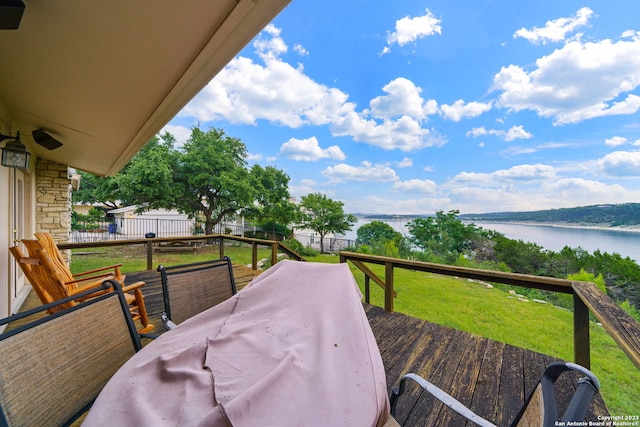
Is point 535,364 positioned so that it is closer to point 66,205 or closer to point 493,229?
point 66,205

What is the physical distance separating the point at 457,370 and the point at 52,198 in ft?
26.5

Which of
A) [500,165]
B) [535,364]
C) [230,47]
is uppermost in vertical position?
[500,165]

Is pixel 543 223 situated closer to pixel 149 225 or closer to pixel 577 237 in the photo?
pixel 577 237

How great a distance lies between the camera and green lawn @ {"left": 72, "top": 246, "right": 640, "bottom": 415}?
3.03 meters

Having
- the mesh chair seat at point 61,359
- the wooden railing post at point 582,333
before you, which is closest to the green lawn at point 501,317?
the wooden railing post at point 582,333

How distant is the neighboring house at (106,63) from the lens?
1.36m

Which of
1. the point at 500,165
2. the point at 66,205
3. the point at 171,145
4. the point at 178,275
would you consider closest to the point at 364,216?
the point at 500,165

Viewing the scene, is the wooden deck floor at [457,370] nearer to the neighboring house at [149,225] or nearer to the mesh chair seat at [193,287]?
the mesh chair seat at [193,287]

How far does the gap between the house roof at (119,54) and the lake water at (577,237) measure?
35.7 ft

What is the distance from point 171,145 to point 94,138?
983 cm

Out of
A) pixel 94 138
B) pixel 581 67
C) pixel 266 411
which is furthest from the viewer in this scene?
pixel 581 67

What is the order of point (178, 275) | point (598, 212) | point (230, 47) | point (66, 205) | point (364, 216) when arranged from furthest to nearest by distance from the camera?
point (364, 216)
point (598, 212)
point (66, 205)
point (178, 275)
point (230, 47)

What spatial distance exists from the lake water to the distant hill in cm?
65

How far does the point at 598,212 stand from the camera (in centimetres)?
927
